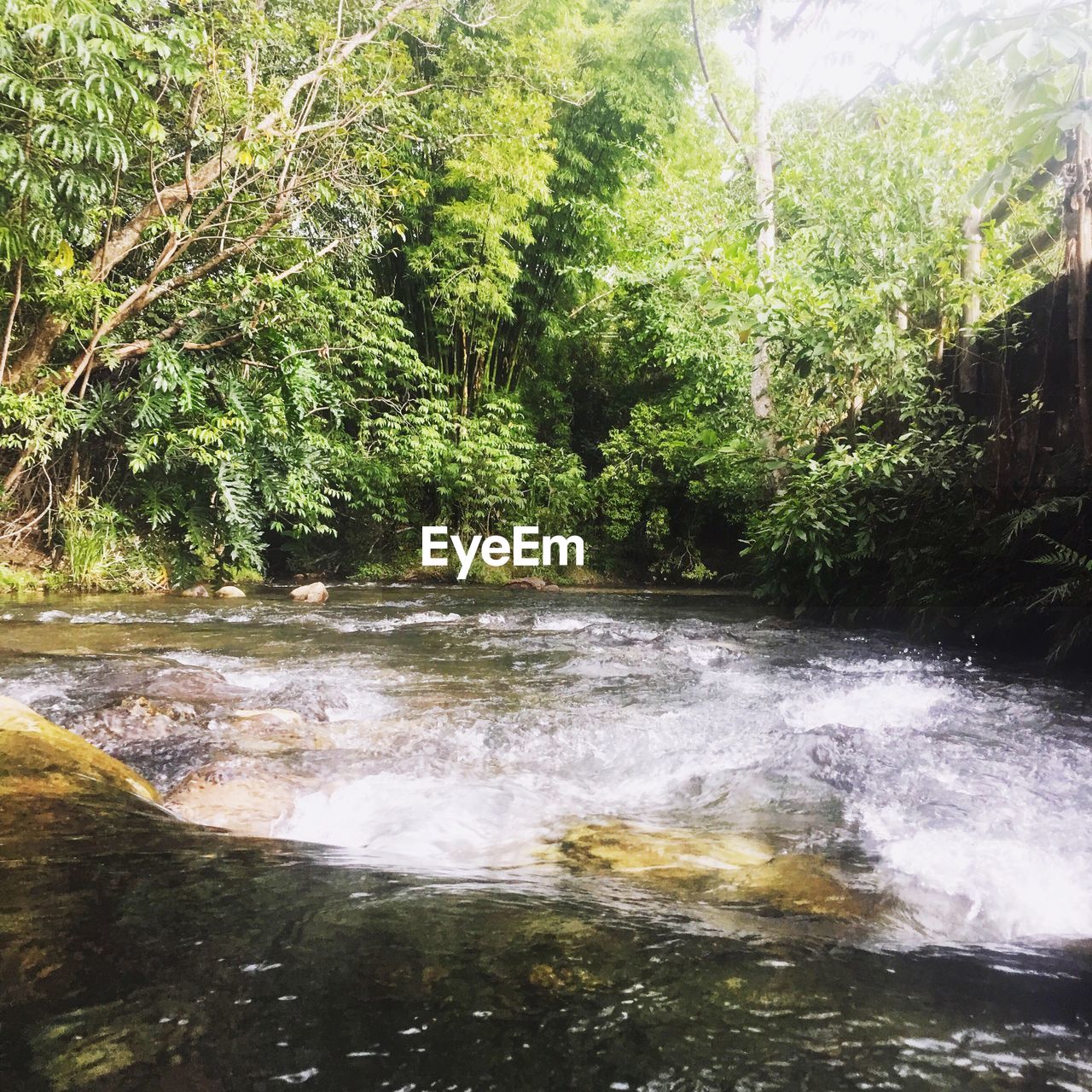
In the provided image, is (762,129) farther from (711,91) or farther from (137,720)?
(137,720)

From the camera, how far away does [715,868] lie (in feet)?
6.78

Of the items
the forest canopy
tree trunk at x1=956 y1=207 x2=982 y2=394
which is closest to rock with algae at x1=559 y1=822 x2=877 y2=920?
the forest canopy

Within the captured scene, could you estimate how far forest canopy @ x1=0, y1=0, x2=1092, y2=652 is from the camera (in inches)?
221

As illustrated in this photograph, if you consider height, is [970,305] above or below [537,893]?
above

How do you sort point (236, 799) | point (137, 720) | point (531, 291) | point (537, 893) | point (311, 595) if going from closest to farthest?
point (537, 893)
point (236, 799)
point (137, 720)
point (311, 595)
point (531, 291)

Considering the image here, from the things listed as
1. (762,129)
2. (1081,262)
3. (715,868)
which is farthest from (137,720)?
(762,129)

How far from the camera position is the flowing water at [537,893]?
3.33 feet

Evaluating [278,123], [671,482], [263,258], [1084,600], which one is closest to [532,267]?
[671,482]

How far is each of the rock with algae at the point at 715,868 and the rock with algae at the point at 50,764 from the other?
4.21 ft

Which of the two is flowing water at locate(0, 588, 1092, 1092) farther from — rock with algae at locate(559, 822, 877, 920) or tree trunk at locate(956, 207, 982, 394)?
tree trunk at locate(956, 207, 982, 394)

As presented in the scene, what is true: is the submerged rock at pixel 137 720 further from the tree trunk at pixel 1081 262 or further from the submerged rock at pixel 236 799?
the tree trunk at pixel 1081 262

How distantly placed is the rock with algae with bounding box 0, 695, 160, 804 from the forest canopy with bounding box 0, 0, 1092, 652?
254 centimetres

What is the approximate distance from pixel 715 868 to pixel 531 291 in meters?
12.3

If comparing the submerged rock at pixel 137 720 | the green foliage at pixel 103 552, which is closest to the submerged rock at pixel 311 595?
the green foliage at pixel 103 552
